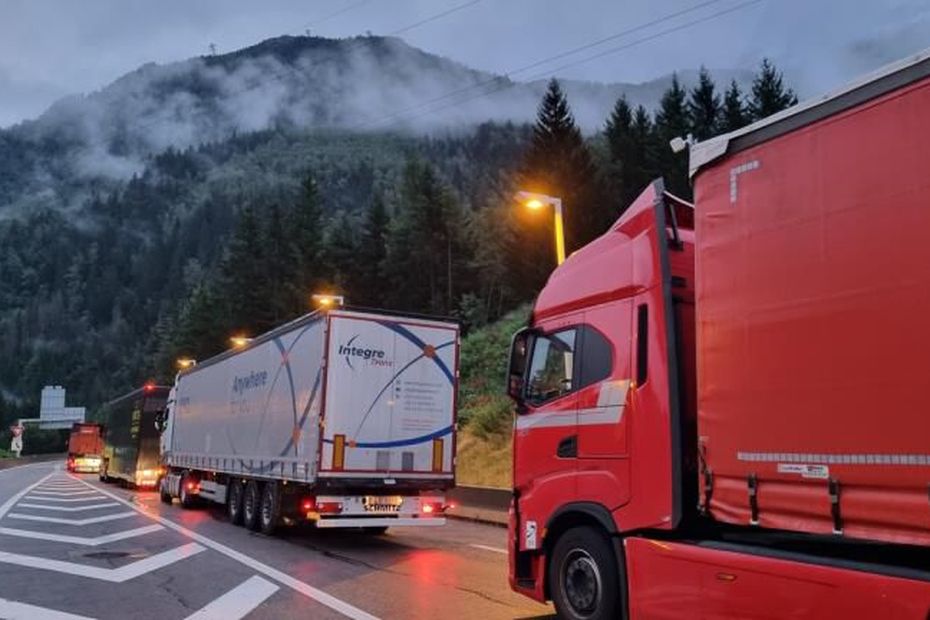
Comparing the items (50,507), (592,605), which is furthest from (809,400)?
(50,507)

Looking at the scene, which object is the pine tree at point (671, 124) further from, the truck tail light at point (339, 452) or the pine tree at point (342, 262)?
the truck tail light at point (339, 452)

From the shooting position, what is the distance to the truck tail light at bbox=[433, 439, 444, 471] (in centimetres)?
1434

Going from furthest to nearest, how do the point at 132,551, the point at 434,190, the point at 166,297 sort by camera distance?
Answer: 1. the point at 166,297
2. the point at 434,190
3. the point at 132,551

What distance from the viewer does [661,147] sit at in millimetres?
53750

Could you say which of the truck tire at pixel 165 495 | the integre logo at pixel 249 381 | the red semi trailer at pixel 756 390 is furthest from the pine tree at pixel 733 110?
the red semi trailer at pixel 756 390

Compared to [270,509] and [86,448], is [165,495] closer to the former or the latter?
[270,509]

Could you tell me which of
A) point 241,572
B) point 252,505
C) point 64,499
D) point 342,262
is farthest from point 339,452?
point 342,262

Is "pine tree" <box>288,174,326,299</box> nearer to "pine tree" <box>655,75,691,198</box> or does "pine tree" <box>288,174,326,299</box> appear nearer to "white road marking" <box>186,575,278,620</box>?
"pine tree" <box>655,75,691,198</box>

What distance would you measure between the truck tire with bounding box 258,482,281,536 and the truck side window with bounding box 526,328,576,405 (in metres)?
8.33

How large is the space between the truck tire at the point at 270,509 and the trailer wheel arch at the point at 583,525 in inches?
335

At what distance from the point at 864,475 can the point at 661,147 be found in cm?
5137

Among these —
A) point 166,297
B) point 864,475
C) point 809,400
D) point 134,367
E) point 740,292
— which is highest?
point 166,297

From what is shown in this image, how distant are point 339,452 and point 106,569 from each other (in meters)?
3.86

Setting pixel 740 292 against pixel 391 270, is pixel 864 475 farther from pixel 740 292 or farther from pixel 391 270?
pixel 391 270
